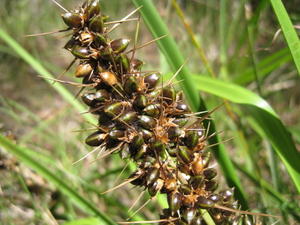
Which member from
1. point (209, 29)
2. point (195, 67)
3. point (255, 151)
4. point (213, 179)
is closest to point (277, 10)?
point (213, 179)

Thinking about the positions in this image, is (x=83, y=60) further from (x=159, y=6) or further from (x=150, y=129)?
(x=159, y=6)

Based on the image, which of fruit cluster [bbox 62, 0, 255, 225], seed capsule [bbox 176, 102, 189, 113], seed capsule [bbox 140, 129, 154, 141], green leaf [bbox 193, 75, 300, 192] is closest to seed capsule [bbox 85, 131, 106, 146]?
fruit cluster [bbox 62, 0, 255, 225]

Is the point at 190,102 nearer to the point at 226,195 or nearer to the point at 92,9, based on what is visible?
the point at 226,195

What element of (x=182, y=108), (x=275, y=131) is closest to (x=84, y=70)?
(x=182, y=108)

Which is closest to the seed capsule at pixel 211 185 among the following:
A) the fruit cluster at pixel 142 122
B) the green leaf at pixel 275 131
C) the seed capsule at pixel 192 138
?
the fruit cluster at pixel 142 122

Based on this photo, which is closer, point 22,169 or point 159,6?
point 22,169
